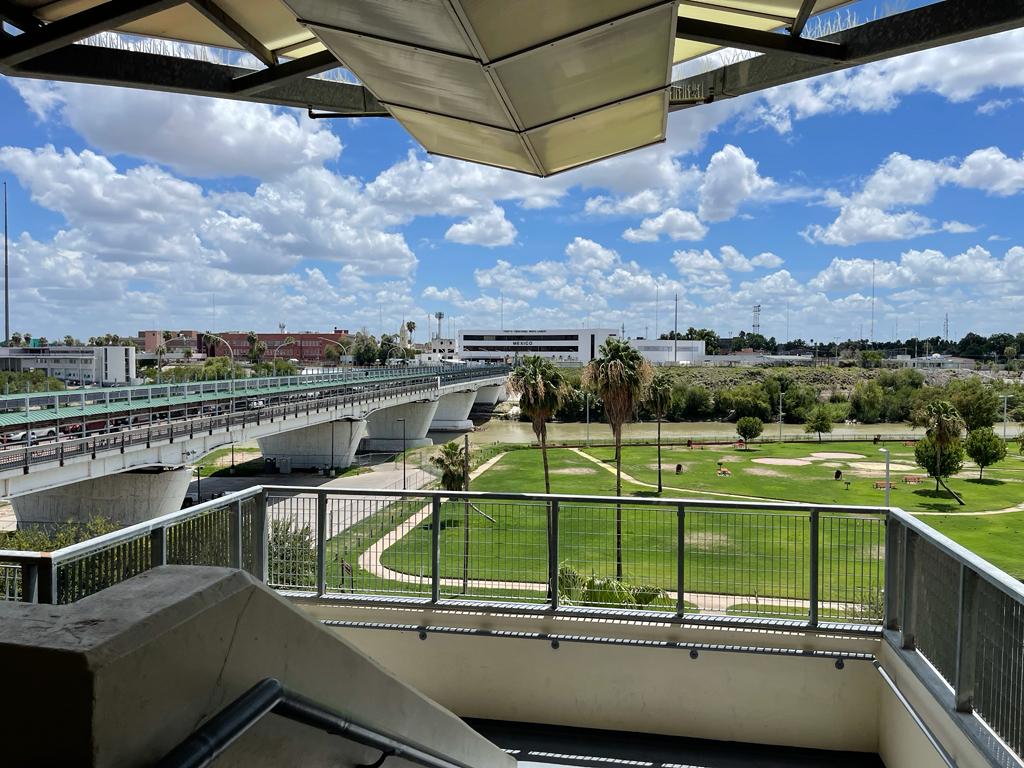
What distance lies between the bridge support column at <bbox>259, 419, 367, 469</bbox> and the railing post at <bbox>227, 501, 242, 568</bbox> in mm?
52084

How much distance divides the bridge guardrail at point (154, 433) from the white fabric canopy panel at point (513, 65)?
26.4 metres

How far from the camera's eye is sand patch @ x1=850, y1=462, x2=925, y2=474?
57916 mm

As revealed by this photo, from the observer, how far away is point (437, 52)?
143 inches

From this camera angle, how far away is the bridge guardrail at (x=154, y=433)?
25.8 meters

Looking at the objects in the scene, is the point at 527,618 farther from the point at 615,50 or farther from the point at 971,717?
the point at 615,50

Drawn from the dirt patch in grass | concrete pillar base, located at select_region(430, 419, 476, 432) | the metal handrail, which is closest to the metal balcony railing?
the metal handrail

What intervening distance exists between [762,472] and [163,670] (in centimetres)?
5927

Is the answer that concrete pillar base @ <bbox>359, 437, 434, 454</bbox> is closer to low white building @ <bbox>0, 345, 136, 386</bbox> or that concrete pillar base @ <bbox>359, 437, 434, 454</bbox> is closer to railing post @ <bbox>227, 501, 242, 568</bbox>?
low white building @ <bbox>0, 345, 136, 386</bbox>

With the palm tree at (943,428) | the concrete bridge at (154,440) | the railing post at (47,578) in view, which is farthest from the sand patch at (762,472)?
the railing post at (47,578)

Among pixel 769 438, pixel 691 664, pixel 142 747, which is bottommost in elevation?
pixel 769 438

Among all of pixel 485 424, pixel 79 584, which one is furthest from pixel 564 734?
pixel 485 424

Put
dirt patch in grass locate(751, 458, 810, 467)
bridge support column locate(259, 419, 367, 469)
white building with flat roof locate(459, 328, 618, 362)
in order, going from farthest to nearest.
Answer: white building with flat roof locate(459, 328, 618, 362), dirt patch in grass locate(751, 458, 810, 467), bridge support column locate(259, 419, 367, 469)

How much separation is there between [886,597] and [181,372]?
101127 mm

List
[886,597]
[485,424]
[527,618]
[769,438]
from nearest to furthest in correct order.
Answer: [886,597]
[527,618]
[769,438]
[485,424]
